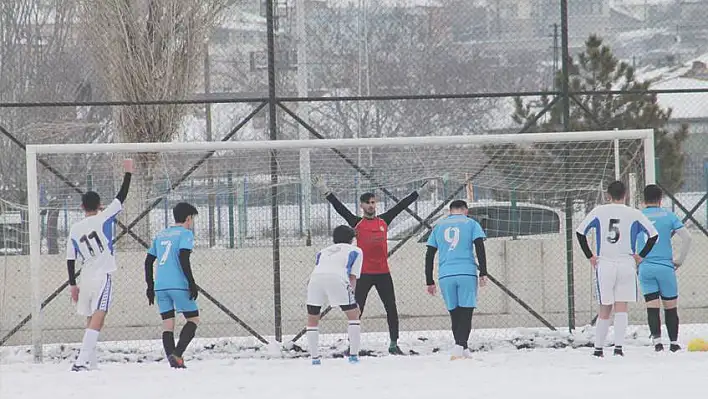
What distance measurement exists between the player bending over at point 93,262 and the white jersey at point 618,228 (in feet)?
14.4

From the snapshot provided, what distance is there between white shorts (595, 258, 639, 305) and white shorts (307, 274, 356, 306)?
2.30 meters

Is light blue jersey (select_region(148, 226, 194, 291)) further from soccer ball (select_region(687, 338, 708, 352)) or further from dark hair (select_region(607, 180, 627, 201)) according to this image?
soccer ball (select_region(687, 338, 708, 352))

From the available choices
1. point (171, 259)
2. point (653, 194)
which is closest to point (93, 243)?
point (171, 259)

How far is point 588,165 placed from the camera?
14.4 metres

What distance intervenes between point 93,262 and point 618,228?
4.80 metres

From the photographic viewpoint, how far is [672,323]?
11.2 metres

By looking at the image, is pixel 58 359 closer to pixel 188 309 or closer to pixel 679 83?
pixel 188 309

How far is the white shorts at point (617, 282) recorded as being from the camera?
1080 centimetres

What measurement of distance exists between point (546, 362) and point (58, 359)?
4779mm

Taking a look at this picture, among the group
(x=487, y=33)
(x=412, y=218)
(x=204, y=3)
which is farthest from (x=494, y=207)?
(x=487, y=33)

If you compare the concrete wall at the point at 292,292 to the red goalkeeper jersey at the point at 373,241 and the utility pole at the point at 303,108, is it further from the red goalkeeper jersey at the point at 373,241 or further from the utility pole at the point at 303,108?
the red goalkeeper jersey at the point at 373,241

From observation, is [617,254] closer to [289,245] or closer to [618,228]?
[618,228]

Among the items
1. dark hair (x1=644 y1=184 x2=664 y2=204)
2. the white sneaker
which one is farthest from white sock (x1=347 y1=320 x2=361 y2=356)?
dark hair (x1=644 y1=184 x2=664 y2=204)

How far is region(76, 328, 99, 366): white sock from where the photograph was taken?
10586 mm
